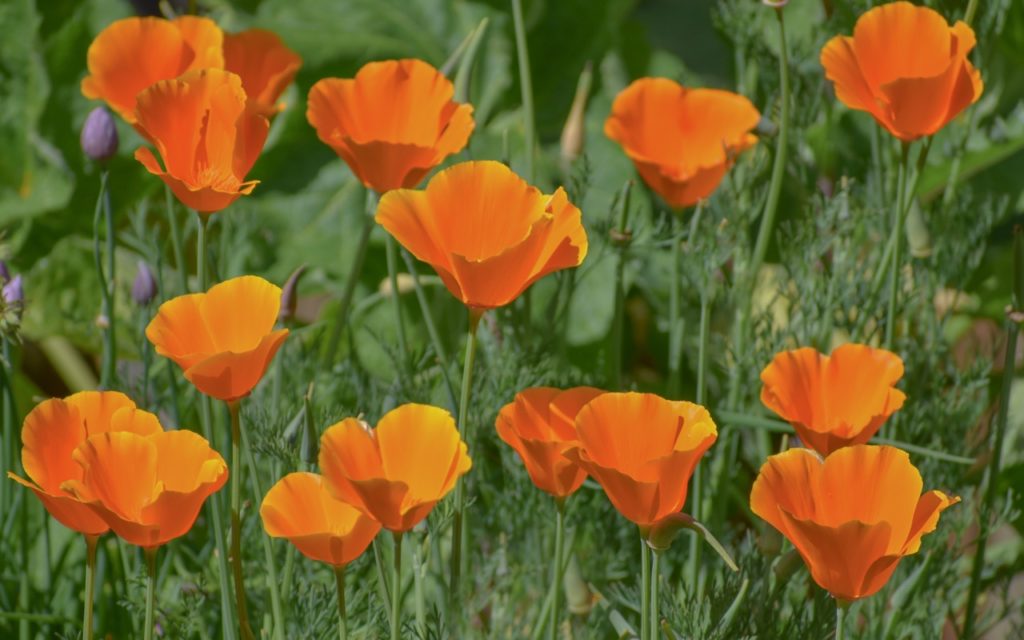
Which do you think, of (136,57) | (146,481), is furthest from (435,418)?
(136,57)

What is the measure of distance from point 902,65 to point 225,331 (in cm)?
46

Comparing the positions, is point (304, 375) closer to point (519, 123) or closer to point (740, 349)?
point (740, 349)

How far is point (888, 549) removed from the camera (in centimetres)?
66

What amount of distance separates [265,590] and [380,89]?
353mm

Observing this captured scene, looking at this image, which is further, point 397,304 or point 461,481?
point 397,304

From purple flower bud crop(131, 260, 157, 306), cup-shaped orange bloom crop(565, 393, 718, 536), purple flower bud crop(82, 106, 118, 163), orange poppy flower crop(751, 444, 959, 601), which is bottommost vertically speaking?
purple flower bud crop(131, 260, 157, 306)

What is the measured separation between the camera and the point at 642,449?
0.69 metres

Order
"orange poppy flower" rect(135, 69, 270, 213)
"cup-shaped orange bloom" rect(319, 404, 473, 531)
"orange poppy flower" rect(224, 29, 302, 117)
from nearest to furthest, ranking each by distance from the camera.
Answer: "cup-shaped orange bloom" rect(319, 404, 473, 531) < "orange poppy flower" rect(135, 69, 270, 213) < "orange poppy flower" rect(224, 29, 302, 117)

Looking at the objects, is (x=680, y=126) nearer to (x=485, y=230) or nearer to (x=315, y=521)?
(x=485, y=230)

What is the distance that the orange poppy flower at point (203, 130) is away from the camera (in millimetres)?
763

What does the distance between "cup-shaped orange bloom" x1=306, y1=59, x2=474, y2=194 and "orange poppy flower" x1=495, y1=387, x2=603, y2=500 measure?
0.20 m

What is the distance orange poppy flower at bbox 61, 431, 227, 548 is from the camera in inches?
25.7

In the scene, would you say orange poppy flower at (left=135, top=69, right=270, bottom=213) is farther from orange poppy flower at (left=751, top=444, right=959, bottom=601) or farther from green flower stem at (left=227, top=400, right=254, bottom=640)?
orange poppy flower at (left=751, top=444, right=959, bottom=601)

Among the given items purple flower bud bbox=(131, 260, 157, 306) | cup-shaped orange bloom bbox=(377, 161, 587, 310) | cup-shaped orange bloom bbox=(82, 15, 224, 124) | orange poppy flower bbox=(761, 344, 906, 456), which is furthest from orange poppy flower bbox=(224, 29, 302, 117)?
orange poppy flower bbox=(761, 344, 906, 456)
